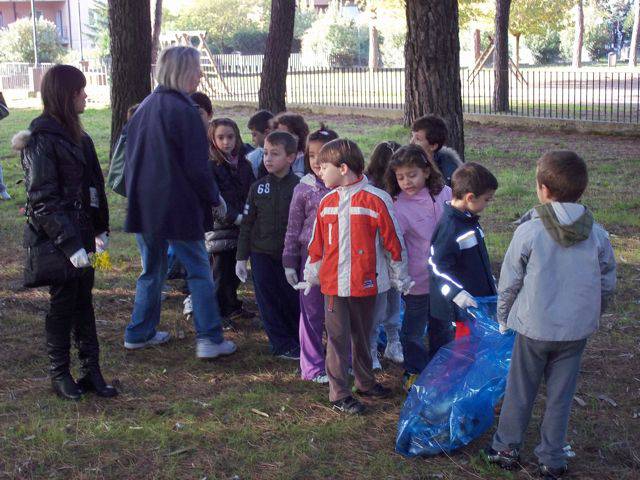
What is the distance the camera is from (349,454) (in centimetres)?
407

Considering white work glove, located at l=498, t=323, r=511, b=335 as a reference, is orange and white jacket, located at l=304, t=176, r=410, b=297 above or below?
above

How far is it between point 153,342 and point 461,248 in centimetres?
240

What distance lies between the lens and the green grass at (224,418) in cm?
395

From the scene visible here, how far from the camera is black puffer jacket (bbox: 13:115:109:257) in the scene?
432cm

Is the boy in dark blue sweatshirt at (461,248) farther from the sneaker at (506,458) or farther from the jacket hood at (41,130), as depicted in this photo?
the jacket hood at (41,130)

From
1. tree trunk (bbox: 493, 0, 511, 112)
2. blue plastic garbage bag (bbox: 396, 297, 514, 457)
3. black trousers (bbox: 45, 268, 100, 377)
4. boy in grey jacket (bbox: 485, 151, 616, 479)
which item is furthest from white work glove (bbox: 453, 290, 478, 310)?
tree trunk (bbox: 493, 0, 511, 112)

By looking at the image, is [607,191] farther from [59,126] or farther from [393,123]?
[393,123]

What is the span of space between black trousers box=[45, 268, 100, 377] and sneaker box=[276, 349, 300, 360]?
4.07ft

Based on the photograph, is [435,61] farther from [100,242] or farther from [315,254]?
[100,242]

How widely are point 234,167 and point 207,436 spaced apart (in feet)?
6.99

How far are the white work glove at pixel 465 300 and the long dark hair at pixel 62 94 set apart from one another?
2.13m

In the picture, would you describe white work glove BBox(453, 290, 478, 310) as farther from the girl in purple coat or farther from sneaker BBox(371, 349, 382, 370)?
sneaker BBox(371, 349, 382, 370)

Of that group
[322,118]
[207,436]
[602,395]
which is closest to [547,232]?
[602,395]

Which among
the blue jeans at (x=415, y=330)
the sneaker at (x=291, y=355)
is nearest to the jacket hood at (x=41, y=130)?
the sneaker at (x=291, y=355)
